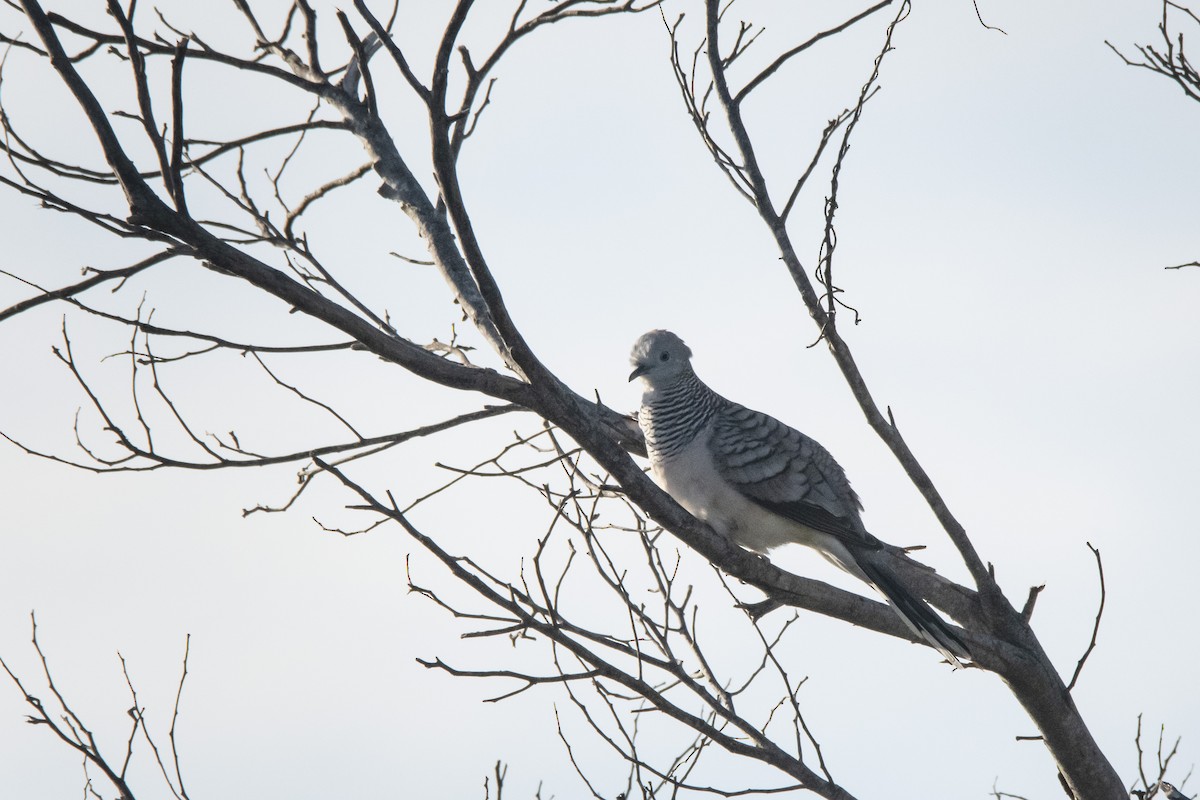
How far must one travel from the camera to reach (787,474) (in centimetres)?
603

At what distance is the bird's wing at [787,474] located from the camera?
5902 millimetres

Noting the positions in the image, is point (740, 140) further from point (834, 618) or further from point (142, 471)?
point (142, 471)

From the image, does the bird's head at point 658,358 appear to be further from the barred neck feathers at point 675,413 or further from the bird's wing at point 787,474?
the bird's wing at point 787,474

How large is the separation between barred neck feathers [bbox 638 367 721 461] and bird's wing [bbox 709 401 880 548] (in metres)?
0.12

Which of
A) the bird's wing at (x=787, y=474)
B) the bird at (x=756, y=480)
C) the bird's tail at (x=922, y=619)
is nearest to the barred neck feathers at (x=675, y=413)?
the bird at (x=756, y=480)

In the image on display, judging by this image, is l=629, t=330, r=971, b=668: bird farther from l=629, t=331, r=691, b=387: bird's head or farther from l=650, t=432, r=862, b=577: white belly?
l=629, t=331, r=691, b=387: bird's head

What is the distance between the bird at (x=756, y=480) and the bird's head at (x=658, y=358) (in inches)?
8.8

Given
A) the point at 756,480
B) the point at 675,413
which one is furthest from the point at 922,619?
the point at 675,413

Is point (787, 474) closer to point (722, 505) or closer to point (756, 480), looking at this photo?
point (756, 480)

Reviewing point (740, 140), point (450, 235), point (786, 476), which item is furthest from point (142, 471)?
point (786, 476)

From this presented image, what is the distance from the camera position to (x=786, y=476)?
19.7 feet

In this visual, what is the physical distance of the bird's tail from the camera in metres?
4.88

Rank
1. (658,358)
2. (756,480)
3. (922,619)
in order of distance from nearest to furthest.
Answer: (922,619) → (756,480) → (658,358)

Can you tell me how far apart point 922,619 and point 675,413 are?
180 centimetres
